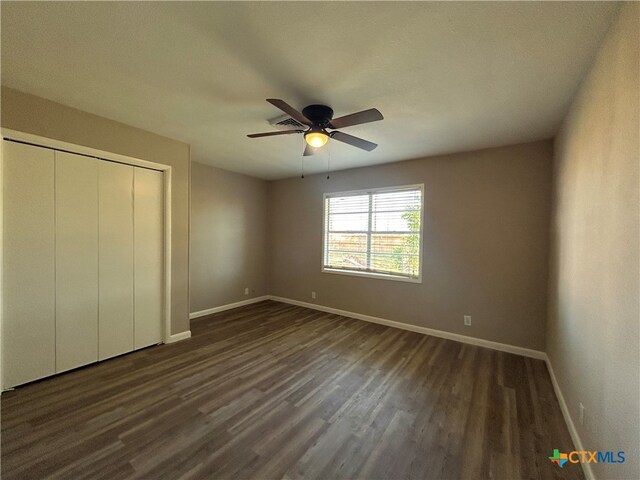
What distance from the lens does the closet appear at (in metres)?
2.22

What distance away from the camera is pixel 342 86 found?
198 centimetres

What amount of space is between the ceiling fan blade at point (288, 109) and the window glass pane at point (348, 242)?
264 cm

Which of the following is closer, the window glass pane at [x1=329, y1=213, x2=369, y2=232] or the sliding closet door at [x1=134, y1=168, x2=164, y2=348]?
the sliding closet door at [x1=134, y1=168, x2=164, y2=348]

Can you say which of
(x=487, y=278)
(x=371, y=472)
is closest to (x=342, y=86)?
(x=371, y=472)

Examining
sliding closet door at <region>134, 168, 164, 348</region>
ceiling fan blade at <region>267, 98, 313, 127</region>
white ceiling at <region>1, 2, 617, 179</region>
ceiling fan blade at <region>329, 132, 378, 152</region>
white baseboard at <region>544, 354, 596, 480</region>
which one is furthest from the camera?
sliding closet door at <region>134, 168, 164, 348</region>

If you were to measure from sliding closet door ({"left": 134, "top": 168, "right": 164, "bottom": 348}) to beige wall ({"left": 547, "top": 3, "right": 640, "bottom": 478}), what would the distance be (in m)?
3.97

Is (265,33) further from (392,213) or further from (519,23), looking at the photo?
(392,213)

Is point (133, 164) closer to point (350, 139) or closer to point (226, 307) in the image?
point (350, 139)

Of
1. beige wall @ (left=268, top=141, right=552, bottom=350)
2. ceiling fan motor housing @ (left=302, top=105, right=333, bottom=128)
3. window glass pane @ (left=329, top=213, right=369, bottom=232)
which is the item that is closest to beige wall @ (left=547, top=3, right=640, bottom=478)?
beige wall @ (left=268, top=141, right=552, bottom=350)

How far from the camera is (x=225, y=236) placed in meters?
4.82

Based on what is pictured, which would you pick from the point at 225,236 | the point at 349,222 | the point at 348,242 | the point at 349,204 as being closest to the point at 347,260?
the point at 348,242

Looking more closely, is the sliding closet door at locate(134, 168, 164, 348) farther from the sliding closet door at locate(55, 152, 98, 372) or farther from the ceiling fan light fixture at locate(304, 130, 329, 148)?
the ceiling fan light fixture at locate(304, 130, 329, 148)

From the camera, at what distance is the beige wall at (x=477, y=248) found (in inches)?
120

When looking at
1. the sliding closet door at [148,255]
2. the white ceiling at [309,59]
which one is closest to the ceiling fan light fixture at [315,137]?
the white ceiling at [309,59]
